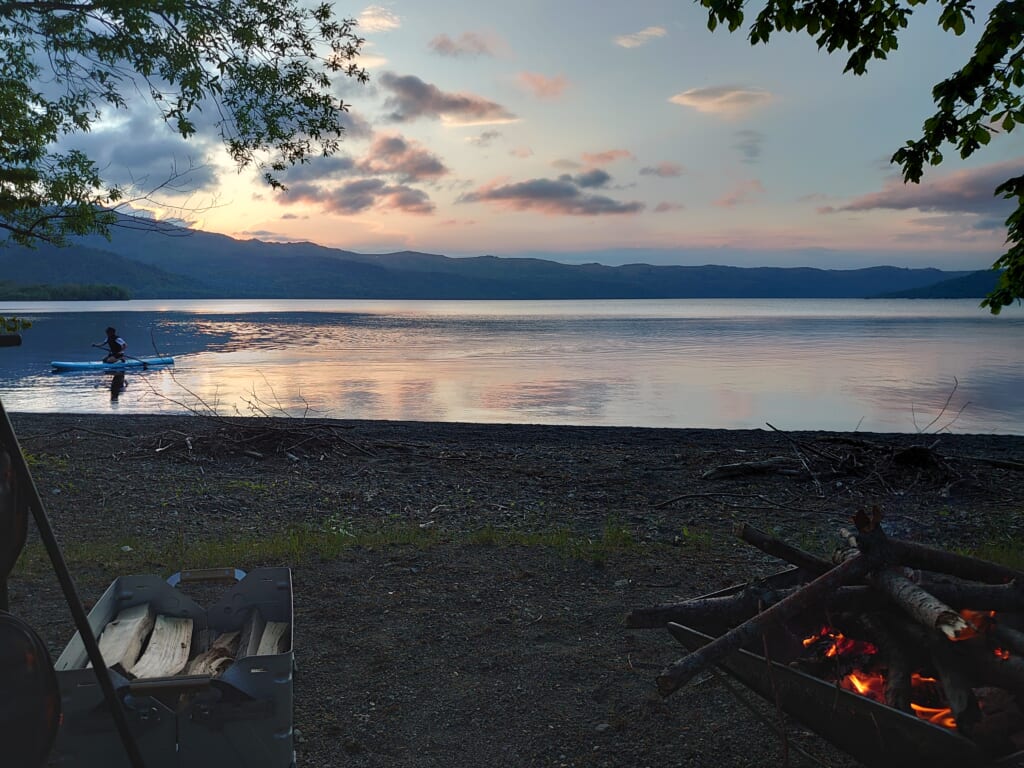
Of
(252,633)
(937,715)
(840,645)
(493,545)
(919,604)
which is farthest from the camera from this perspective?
(493,545)

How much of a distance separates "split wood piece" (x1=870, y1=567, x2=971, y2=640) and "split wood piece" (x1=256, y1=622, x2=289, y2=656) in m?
3.52

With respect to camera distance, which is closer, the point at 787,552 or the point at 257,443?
the point at 787,552

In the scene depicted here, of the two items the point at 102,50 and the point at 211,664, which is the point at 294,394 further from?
the point at 211,664

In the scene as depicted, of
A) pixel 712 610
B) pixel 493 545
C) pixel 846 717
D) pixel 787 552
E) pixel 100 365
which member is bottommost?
pixel 100 365

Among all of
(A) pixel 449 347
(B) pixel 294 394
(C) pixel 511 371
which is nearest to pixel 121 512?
(B) pixel 294 394

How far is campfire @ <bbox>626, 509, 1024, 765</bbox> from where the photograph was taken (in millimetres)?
3426

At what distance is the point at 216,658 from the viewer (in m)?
4.57

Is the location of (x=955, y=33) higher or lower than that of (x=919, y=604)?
higher

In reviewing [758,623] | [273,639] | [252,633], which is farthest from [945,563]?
[252,633]

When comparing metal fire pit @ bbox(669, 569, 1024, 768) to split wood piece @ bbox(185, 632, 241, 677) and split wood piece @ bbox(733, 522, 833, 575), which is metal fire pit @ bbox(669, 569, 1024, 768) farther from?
split wood piece @ bbox(185, 632, 241, 677)

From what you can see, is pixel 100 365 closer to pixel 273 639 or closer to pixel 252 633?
pixel 252 633

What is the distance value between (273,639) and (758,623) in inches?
116

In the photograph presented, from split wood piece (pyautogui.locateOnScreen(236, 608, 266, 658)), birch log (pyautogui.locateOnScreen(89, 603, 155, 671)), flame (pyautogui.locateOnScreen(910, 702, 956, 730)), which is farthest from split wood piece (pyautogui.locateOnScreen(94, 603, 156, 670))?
flame (pyautogui.locateOnScreen(910, 702, 956, 730))

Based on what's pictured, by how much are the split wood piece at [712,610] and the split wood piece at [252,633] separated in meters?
2.35
